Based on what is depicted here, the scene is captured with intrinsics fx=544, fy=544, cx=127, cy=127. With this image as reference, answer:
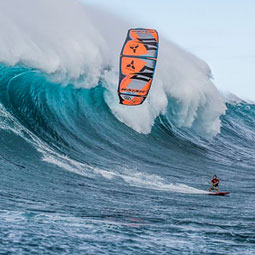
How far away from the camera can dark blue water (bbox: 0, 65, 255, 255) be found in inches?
233

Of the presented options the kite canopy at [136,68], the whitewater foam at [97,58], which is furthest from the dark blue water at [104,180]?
the kite canopy at [136,68]

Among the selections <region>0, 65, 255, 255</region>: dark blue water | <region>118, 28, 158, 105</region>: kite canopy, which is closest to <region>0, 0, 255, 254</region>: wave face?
<region>0, 65, 255, 255</region>: dark blue water

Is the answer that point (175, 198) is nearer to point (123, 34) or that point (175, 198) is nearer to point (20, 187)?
point (20, 187)

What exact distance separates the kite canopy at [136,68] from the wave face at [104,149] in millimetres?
1575

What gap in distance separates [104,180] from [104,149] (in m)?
3.15

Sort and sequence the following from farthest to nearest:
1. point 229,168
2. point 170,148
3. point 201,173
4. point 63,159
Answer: point 170,148
point 229,168
point 201,173
point 63,159

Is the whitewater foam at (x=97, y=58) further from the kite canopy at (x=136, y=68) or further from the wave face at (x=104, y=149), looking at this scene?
the kite canopy at (x=136, y=68)

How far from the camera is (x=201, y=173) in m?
13.0

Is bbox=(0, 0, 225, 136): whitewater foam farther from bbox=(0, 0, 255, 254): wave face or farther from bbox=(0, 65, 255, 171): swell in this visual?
bbox=(0, 65, 255, 171): swell

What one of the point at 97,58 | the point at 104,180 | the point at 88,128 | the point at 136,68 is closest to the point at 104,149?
the point at 88,128

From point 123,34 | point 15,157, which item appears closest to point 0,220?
point 15,157

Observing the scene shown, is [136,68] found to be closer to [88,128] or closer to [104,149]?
[104,149]

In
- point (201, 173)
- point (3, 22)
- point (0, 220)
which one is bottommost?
point (0, 220)

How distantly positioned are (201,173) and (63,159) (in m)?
3.55
